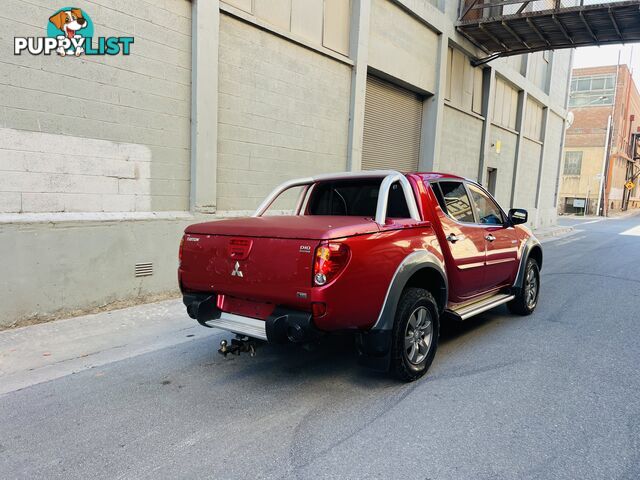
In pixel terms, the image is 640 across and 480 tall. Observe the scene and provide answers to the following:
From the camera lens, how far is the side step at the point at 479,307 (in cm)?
462

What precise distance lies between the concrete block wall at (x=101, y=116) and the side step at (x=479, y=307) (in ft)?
14.9

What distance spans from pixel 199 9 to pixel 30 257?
4.28 metres

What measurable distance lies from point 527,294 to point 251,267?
430 cm

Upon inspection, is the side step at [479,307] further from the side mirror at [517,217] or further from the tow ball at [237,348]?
the tow ball at [237,348]

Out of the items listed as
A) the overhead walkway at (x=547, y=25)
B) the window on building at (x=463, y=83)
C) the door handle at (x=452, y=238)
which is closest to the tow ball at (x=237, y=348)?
the door handle at (x=452, y=238)

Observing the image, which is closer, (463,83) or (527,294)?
(527,294)

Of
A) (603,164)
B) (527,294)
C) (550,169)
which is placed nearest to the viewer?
(527,294)

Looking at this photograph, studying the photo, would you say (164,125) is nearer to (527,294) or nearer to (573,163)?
(527,294)

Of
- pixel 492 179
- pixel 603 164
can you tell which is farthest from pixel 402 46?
pixel 603 164

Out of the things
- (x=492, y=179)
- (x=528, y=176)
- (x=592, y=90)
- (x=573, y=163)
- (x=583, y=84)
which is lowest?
(x=492, y=179)

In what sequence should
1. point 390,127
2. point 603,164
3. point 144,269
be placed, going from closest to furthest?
point 144,269 < point 390,127 < point 603,164

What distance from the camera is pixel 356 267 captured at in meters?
3.36

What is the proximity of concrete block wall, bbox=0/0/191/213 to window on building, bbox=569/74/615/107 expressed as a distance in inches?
2064

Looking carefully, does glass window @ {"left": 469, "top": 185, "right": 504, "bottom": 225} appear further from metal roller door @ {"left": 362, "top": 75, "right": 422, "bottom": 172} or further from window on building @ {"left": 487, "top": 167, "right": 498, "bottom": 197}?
window on building @ {"left": 487, "top": 167, "right": 498, "bottom": 197}
